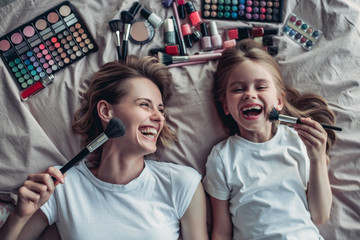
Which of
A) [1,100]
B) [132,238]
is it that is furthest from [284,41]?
[1,100]

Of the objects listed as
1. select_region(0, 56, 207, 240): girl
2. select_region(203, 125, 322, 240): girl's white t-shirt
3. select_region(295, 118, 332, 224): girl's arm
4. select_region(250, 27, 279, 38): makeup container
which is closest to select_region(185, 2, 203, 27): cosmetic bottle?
select_region(250, 27, 279, 38): makeup container

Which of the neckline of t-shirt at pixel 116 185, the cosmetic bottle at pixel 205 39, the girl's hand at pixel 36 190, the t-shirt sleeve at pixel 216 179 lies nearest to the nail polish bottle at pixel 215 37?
the cosmetic bottle at pixel 205 39

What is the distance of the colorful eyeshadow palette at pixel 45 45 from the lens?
1.41 meters

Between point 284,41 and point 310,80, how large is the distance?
0.63ft

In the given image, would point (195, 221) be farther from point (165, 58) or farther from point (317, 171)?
point (165, 58)

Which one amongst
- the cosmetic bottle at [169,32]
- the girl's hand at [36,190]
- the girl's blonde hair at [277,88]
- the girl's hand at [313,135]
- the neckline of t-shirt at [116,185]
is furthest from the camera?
the cosmetic bottle at [169,32]

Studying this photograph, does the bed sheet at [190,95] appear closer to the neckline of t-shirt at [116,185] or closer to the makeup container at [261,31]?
the makeup container at [261,31]

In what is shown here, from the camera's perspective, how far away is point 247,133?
1.34 meters

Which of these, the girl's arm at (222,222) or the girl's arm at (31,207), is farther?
the girl's arm at (222,222)

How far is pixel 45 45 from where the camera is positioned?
1.43 metres

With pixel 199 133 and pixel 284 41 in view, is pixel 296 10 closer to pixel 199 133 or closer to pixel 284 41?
pixel 284 41

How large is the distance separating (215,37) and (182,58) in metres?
0.16

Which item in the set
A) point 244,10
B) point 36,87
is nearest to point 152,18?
point 244,10

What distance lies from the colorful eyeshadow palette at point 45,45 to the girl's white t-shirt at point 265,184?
680 mm
